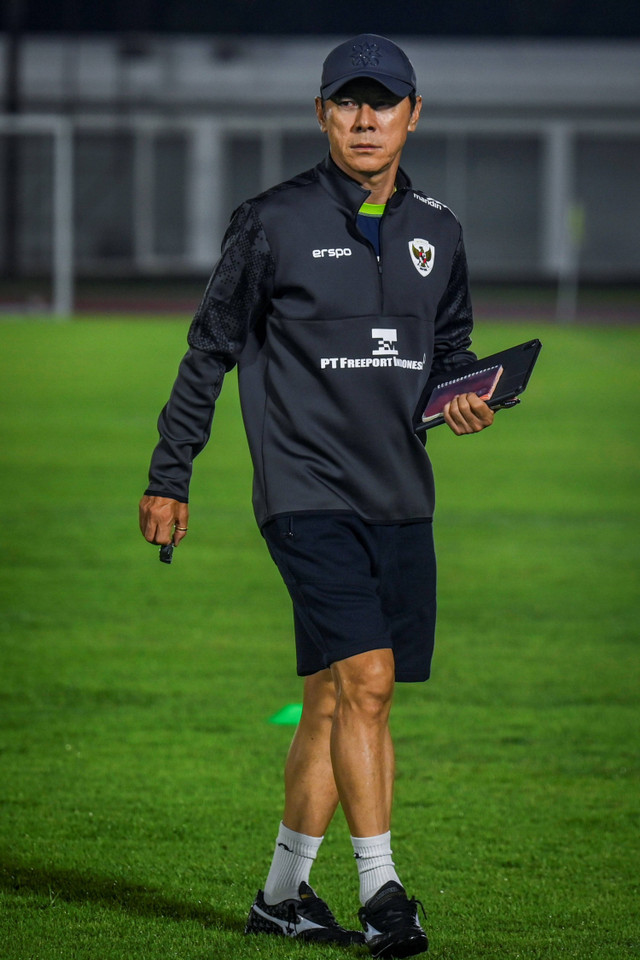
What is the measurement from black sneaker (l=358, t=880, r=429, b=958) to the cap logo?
5.95 ft

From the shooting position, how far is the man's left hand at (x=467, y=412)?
3.91 meters

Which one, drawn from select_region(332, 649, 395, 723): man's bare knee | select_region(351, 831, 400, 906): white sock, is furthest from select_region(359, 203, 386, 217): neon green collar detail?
select_region(351, 831, 400, 906): white sock

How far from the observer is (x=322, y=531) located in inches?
153

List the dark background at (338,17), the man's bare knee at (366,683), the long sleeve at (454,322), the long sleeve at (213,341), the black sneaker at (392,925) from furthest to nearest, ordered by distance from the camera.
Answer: the dark background at (338,17) < the long sleeve at (454,322) < the long sleeve at (213,341) < the man's bare knee at (366,683) < the black sneaker at (392,925)

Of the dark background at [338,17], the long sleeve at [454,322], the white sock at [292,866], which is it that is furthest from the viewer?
the dark background at [338,17]

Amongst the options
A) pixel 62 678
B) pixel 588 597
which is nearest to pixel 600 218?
pixel 588 597

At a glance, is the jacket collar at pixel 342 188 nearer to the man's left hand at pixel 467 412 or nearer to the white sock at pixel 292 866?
the man's left hand at pixel 467 412

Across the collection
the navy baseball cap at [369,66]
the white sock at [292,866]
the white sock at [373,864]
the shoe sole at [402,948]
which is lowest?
the shoe sole at [402,948]

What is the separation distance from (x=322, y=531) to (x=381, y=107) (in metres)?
0.98

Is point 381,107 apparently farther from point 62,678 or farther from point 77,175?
point 77,175

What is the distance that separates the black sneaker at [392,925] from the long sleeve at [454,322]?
1296mm

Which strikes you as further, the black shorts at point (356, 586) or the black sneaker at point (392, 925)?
the black shorts at point (356, 586)

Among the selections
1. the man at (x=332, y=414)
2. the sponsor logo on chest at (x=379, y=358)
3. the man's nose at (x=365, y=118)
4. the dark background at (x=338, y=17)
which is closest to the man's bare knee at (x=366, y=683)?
the man at (x=332, y=414)

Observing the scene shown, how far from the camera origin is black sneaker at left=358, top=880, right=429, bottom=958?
11.9ft
